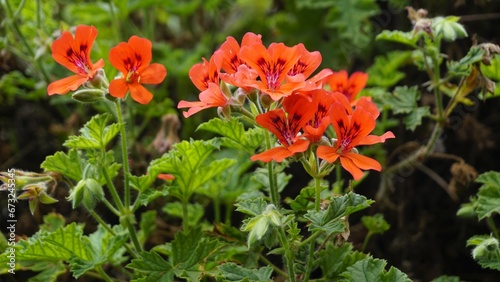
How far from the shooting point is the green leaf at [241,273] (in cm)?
140

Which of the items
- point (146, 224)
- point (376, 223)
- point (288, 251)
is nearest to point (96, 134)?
point (146, 224)

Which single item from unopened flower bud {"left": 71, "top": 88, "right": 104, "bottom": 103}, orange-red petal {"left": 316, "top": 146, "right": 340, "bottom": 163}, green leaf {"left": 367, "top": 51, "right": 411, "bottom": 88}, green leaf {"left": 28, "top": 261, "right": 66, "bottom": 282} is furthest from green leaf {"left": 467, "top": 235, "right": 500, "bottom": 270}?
green leaf {"left": 28, "top": 261, "right": 66, "bottom": 282}

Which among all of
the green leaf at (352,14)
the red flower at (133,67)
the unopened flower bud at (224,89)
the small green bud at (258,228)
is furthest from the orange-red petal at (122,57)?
the green leaf at (352,14)

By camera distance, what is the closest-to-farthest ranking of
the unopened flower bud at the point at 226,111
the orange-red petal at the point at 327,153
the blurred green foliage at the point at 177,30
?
the orange-red petal at the point at 327,153 → the unopened flower bud at the point at 226,111 → the blurred green foliage at the point at 177,30

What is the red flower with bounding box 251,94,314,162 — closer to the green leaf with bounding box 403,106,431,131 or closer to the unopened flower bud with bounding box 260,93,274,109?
the unopened flower bud with bounding box 260,93,274,109

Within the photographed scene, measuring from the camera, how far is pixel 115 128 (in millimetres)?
1497

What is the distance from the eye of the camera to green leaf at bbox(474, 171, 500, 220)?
154cm

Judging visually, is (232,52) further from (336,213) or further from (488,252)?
(488,252)

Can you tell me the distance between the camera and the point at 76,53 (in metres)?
1.48

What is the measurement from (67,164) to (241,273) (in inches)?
19.9

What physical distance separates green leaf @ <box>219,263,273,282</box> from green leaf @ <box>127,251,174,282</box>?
0.50 ft

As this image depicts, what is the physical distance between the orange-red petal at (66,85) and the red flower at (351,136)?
548 millimetres

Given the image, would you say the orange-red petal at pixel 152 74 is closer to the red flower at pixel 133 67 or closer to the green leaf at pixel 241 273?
the red flower at pixel 133 67

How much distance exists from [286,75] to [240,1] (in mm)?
1786
